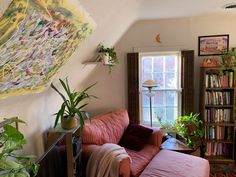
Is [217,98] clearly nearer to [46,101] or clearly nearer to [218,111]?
[218,111]

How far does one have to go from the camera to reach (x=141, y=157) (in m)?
2.91

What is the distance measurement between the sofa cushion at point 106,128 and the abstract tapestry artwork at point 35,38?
1131 millimetres

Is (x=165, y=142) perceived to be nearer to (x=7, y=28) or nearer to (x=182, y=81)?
(x=182, y=81)

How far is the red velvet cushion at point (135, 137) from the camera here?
316cm

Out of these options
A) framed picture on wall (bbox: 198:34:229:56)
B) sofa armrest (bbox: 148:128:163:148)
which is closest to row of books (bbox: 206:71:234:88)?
framed picture on wall (bbox: 198:34:229:56)

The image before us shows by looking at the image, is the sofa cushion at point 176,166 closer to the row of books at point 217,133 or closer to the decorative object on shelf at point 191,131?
the decorative object on shelf at point 191,131

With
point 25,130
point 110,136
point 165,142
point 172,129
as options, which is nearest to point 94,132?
point 110,136

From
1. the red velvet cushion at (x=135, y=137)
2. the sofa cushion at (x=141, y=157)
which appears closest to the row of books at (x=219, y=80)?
the red velvet cushion at (x=135, y=137)

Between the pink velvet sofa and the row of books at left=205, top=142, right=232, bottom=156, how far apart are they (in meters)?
0.81

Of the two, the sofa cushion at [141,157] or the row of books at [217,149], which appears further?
the row of books at [217,149]

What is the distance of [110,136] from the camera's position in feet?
10.2

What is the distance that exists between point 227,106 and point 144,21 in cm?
190

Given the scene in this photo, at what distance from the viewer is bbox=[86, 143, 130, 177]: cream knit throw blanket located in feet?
7.55

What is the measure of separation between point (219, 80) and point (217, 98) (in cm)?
28
